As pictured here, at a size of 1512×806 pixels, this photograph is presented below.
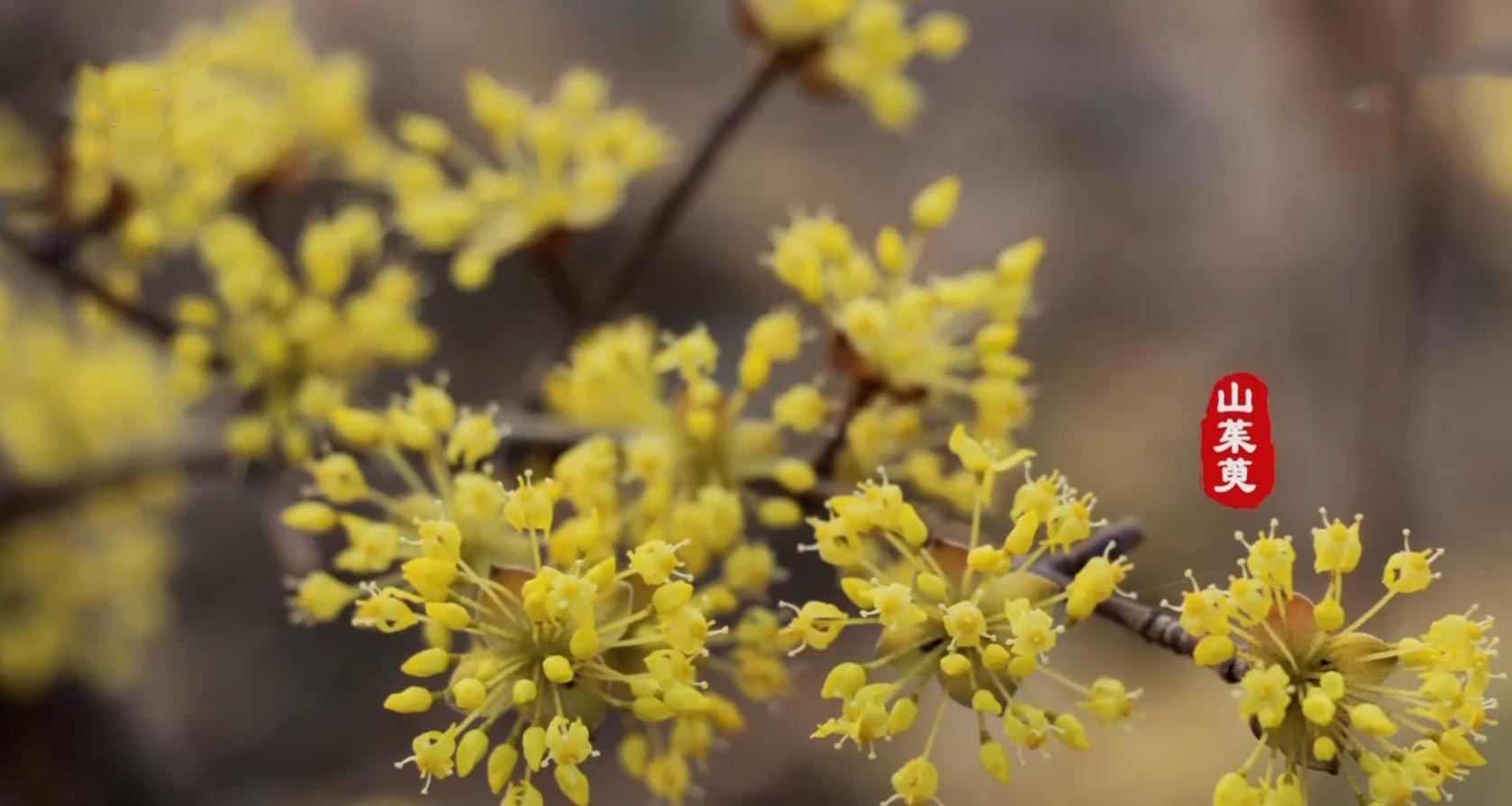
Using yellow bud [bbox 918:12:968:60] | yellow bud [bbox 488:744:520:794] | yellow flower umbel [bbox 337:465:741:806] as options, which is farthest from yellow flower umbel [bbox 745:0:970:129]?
yellow bud [bbox 488:744:520:794]

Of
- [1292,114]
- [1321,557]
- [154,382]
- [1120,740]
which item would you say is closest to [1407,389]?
[1292,114]

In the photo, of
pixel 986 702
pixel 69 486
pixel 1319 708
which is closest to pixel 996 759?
pixel 986 702

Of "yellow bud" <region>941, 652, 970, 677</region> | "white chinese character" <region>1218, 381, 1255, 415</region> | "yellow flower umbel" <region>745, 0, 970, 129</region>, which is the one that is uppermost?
"yellow flower umbel" <region>745, 0, 970, 129</region>

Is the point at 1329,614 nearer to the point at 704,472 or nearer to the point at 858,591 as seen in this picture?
the point at 858,591

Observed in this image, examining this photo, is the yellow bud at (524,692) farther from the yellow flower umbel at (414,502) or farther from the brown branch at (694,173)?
the brown branch at (694,173)

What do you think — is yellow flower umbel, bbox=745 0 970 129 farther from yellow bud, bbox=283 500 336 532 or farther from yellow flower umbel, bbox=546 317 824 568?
yellow bud, bbox=283 500 336 532

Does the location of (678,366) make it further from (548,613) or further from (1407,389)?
(1407,389)

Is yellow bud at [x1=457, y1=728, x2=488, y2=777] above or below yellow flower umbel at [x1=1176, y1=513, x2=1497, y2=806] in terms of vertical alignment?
below
